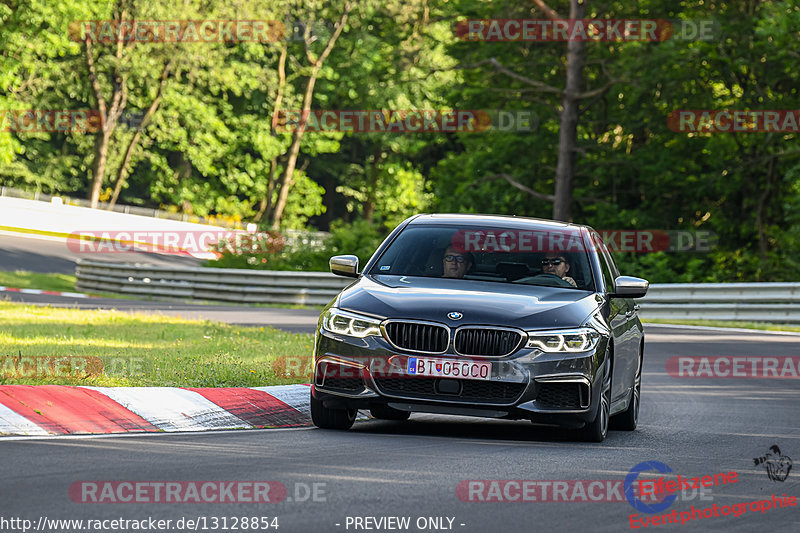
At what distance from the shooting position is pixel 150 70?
64562 mm

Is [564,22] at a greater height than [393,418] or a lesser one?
greater

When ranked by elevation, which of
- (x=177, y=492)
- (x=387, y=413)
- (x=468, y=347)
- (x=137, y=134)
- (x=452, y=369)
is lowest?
(x=387, y=413)

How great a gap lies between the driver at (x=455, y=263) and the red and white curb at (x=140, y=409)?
1583 millimetres

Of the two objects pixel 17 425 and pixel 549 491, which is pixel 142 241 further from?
pixel 549 491

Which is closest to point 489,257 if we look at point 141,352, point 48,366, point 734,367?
point 48,366

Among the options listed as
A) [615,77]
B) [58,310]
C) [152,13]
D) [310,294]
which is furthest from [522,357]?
[152,13]

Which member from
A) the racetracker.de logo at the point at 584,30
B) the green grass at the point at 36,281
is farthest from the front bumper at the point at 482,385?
the green grass at the point at 36,281

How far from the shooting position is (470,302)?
9.10 metres

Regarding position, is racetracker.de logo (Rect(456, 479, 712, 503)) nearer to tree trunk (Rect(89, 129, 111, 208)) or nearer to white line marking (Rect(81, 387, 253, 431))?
white line marking (Rect(81, 387, 253, 431))

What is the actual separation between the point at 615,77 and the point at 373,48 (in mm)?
36295

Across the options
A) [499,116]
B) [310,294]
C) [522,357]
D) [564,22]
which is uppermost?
[564,22]

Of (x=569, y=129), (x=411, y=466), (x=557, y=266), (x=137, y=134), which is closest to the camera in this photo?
(x=411, y=466)

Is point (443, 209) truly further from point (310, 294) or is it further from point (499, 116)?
point (310, 294)

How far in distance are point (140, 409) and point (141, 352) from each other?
14.6ft
